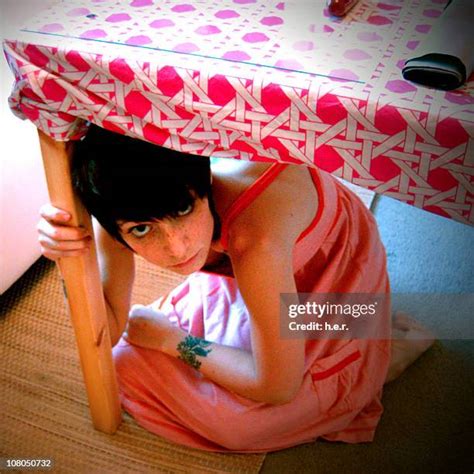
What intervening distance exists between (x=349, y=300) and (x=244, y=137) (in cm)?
52

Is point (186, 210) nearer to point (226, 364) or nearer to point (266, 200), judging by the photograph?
point (266, 200)

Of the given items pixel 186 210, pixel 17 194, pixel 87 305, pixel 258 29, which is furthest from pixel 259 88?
pixel 17 194

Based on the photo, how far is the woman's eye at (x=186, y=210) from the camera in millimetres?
818

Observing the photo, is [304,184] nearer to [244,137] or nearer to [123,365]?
[244,137]

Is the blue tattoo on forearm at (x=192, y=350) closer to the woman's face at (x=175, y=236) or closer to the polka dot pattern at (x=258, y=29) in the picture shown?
the woman's face at (x=175, y=236)

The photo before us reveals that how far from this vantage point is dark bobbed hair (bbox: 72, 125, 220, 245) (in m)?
0.76

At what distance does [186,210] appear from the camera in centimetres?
82

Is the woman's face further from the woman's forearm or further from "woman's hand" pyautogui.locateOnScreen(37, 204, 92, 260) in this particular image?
the woman's forearm

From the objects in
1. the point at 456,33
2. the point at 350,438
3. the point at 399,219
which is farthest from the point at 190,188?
the point at 399,219

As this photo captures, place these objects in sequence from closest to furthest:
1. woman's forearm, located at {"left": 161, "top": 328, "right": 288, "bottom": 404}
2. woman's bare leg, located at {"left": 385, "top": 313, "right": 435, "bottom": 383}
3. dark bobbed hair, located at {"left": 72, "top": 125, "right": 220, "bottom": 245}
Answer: dark bobbed hair, located at {"left": 72, "top": 125, "right": 220, "bottom": 245}, woman's forearm, located at {"left": 161, "top": 328, "right": 288, "bottom": 404}, woman's bare leg, located at {"left": 385, "top": 313, "right": 435, "bottom": 383}

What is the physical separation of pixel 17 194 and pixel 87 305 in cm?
40

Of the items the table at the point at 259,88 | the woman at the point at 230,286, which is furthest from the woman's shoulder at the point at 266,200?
the table at the point at 259,88

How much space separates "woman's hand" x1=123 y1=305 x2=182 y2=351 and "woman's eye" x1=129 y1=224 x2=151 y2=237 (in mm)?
272

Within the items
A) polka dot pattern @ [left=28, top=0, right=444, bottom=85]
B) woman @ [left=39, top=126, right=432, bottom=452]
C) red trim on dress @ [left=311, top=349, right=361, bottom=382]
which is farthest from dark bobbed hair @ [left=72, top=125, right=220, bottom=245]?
red trim on dress @ [left=311, top=349, right=361, bottom=382]
